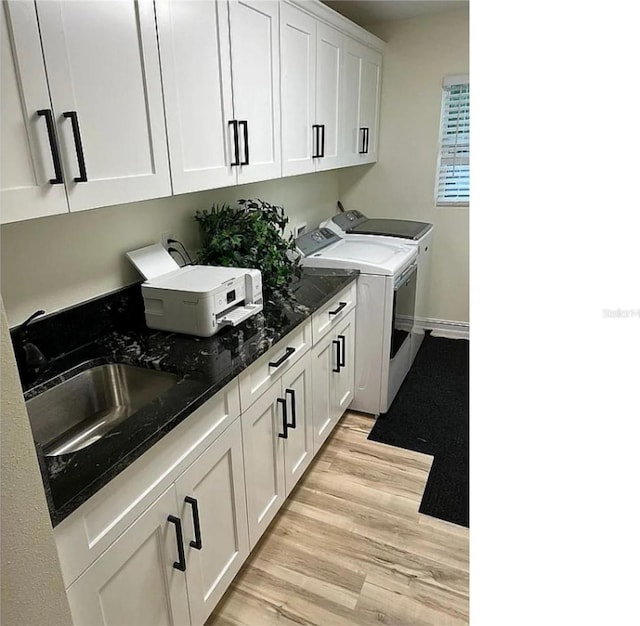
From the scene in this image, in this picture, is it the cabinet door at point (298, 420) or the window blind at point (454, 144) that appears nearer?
the cabinet door at point (298, 420)

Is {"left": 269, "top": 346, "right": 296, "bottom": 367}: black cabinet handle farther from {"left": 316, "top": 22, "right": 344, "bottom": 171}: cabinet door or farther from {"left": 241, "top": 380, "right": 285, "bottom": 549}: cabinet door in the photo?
{"left": 316, "top": 22, "right": 344, "bottom": 171}: cabinet door

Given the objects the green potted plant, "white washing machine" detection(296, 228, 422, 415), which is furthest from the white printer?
"white washing machine" detection(296, 228, 422, 415)

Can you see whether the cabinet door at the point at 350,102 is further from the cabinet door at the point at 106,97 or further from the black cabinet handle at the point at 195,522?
the black cabinet handle at the point at 195,522

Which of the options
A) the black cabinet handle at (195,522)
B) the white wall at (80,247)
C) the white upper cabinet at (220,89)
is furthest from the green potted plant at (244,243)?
the black cabinet handle at (195,522)

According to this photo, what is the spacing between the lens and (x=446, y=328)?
12.6ft

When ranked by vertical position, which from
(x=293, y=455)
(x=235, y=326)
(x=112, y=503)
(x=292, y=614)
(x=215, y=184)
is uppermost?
(x=215, y=184)

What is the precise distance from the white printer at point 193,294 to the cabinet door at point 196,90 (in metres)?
0.33

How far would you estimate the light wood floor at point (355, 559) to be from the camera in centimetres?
160

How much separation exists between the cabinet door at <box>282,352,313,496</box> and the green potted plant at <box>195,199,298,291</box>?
0.42 m
